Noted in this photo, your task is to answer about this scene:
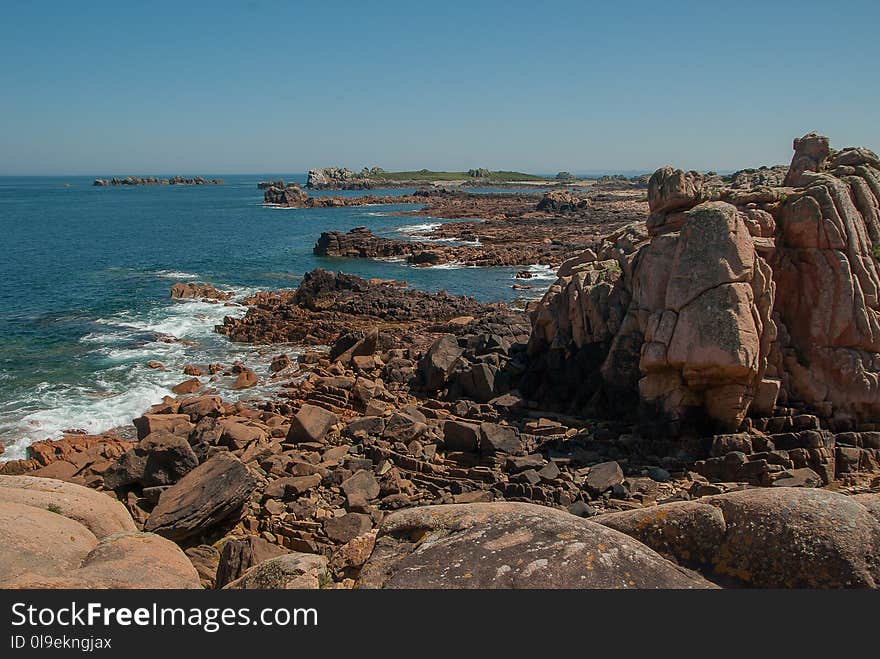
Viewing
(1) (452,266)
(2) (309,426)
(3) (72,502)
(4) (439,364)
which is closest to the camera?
(3) (72,502)

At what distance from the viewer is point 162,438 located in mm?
17000

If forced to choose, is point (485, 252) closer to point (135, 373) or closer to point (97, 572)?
point (135, 373)

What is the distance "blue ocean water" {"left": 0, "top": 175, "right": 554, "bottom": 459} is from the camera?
25703mm

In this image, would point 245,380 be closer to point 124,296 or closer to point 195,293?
point 195,293

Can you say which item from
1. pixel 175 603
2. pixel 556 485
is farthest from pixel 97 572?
pixel 556 485

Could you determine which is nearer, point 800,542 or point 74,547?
point 800,542

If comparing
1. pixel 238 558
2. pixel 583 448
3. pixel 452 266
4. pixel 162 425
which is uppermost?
pixel 452 266

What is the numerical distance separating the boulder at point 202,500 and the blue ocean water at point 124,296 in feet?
31.8

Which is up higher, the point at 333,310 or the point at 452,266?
the point at 452,266

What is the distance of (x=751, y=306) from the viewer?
56.9 ft

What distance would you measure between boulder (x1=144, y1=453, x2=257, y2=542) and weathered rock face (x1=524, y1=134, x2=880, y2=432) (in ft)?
39.6

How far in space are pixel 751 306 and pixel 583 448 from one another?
6.42m

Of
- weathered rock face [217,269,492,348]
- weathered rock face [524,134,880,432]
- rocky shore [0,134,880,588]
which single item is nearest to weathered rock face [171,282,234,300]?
weathered rock face [217,269,492,348]

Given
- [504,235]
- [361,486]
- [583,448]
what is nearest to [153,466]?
[361,486]
